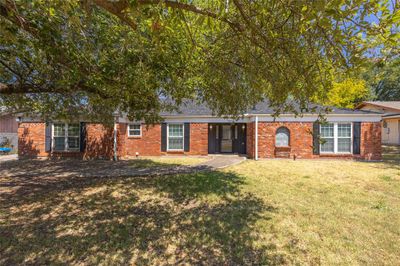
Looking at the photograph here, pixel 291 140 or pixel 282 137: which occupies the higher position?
pixel 282 137

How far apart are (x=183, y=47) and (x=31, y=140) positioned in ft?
50.6

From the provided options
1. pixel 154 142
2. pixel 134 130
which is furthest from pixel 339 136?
pixel 134 130

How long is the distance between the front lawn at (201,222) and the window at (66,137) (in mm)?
6801

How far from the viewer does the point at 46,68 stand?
506cm

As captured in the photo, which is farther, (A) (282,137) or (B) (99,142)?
(B) (99,142)

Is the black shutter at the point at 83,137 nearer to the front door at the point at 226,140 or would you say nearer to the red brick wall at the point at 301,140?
the front door at the point at 226,140

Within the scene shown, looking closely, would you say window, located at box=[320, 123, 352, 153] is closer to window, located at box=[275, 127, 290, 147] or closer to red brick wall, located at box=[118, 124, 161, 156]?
window, located at box=[275, 127, 290, 147]

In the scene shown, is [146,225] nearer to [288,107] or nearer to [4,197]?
[288,107]

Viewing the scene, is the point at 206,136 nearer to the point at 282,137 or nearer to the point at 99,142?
the point at 282,137

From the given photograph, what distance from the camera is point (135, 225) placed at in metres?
4.96

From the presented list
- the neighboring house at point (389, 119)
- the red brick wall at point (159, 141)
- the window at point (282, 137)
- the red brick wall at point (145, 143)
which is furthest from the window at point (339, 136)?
the neighboring house at point (389, 119)

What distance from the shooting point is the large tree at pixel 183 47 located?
2.44 metres

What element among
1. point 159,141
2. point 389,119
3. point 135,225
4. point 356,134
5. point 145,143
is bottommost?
point 135,225

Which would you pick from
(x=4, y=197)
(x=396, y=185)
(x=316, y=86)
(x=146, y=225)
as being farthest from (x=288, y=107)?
(x=4, y=197)
